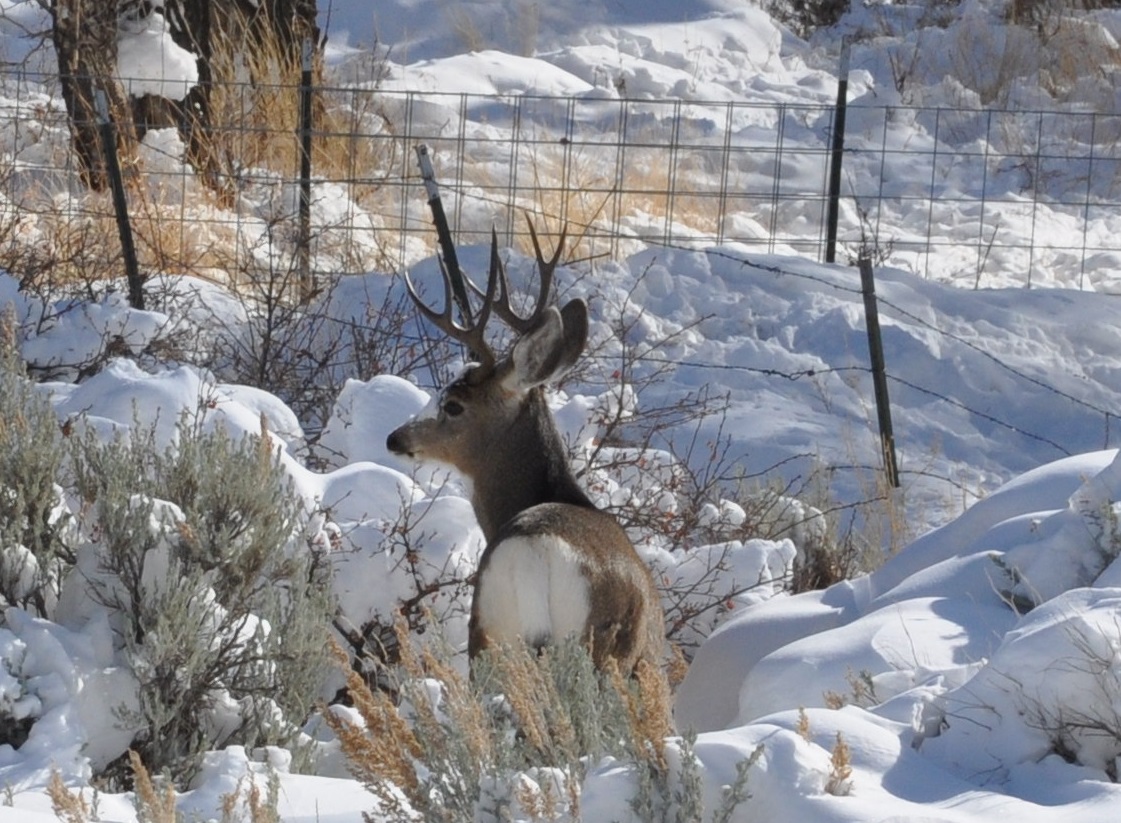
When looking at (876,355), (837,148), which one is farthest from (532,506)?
(837,148)

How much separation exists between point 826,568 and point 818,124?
10.5 meters

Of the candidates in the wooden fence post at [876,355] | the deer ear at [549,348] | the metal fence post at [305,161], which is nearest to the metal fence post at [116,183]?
the metal fence post at [305,161]

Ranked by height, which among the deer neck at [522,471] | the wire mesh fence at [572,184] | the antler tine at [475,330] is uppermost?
the antler tine at [475,330]

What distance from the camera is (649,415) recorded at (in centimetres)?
782

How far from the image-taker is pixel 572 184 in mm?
13320

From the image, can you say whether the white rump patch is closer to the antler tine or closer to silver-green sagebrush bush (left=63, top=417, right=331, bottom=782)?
silver-green sagebrush bush (left=63, top=417, right=331, bottom=782)

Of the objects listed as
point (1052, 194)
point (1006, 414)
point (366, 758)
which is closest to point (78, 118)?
point (1006, 414)

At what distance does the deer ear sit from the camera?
588cm

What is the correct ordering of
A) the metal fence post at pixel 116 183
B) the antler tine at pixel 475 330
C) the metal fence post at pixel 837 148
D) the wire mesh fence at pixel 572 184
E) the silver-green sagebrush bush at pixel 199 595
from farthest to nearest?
the metal fence post at pixel 837 148
the wire mesh fence at pixel 572 184
the metal fence post at pixel 116 183
the antler tine at pixel 475 330
the silver-green sagebrush bush at pixel 199 595

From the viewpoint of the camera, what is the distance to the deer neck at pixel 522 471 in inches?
237

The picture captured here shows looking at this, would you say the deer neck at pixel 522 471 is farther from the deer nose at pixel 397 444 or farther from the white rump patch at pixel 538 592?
the white rump patch at pixel 538 592

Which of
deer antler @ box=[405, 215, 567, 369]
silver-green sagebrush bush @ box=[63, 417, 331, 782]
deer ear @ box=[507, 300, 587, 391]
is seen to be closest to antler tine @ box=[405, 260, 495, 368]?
deer antler @ box=[405, 215, 567, 369]

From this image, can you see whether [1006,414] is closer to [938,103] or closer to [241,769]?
[241,769]

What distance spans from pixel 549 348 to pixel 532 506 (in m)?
0.57
